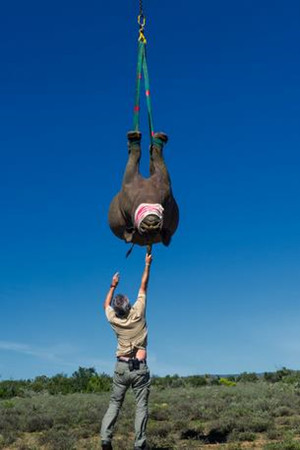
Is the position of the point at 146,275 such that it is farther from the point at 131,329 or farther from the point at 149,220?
the point at 149,220

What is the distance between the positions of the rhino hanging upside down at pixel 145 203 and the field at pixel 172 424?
470 cm

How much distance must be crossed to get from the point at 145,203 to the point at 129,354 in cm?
299

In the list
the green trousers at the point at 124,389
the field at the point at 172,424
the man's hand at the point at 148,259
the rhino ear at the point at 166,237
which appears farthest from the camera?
the field at the point at 172,424

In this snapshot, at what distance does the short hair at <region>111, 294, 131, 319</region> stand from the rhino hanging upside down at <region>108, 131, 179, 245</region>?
46.0 inches

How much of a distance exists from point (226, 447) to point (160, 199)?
5357mm

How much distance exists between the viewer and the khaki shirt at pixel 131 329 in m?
10.4

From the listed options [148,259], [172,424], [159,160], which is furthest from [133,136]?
[172,424]

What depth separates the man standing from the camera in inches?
408

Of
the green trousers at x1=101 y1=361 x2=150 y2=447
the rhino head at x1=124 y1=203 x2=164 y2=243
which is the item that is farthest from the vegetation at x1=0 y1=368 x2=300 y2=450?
the rhino head at x1=124 y1=203 x2=164 y2=243

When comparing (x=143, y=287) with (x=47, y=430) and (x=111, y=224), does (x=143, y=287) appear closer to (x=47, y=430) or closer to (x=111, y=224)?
(x=111, y=224)

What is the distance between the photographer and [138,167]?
9.73 metres

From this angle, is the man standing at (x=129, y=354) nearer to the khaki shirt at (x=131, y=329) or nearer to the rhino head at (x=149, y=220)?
the khaki shirt at (x=131, y=329)

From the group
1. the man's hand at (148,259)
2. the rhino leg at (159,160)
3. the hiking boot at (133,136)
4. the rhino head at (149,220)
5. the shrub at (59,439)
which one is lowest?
the shrub at (59,439)

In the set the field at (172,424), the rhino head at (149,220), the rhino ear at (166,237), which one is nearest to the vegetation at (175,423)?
the field at (172,424)
